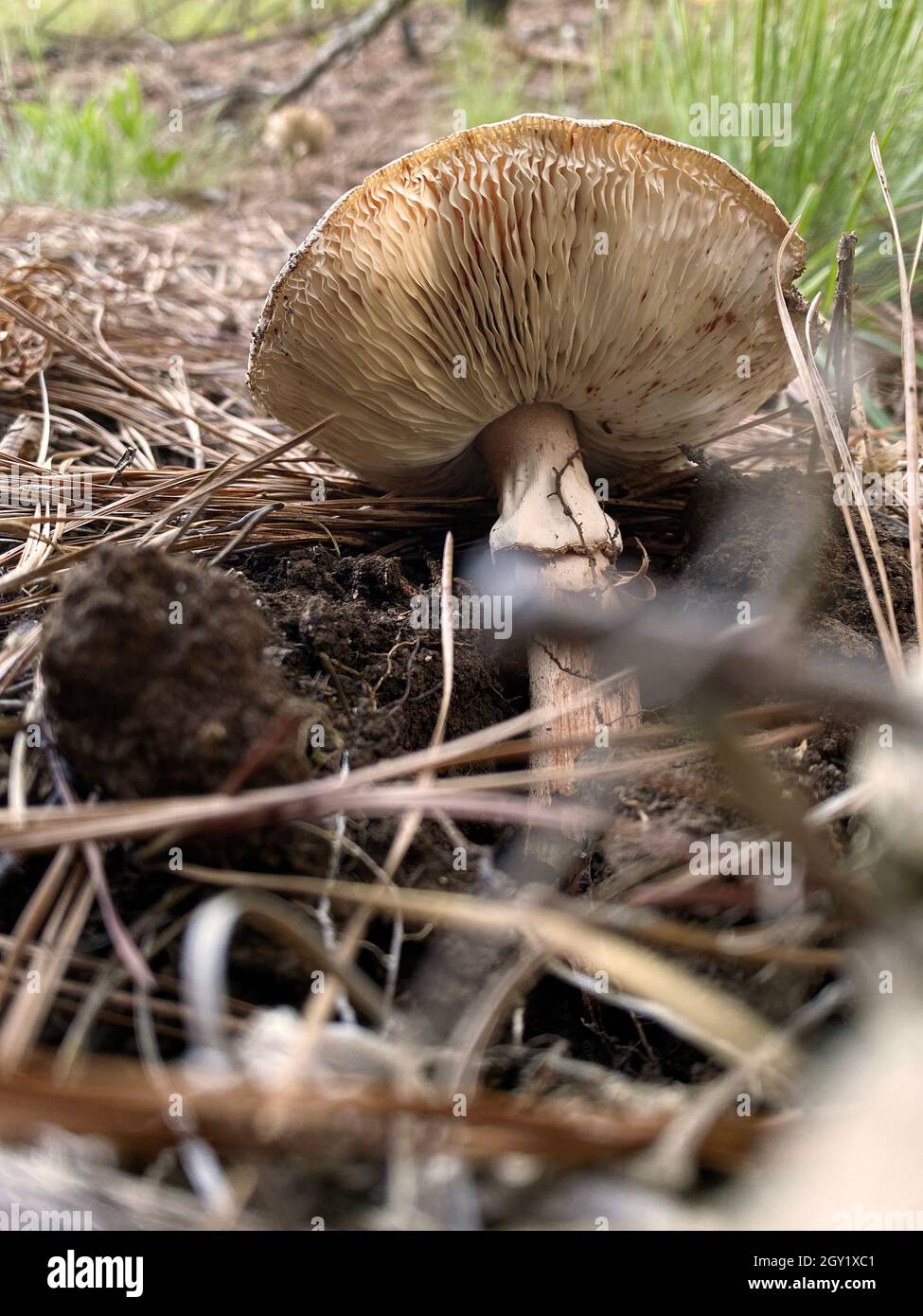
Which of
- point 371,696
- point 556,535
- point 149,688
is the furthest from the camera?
point 556,535

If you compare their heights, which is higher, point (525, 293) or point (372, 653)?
point (525, 293)

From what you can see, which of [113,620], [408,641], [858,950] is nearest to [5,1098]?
[113,620]

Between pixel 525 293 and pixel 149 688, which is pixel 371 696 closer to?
pixel 149 688

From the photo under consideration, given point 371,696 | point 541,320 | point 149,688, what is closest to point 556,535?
point 541,320

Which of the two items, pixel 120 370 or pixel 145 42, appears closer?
pixel 120 370

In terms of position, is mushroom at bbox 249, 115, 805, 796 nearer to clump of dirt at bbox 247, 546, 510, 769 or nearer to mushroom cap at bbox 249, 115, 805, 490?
mushroom cap at bbox 249, 115, 805, 490

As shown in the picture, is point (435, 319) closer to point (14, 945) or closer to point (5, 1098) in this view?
point (14, 945)

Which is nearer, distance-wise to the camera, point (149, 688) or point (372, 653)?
point (149, 688)
